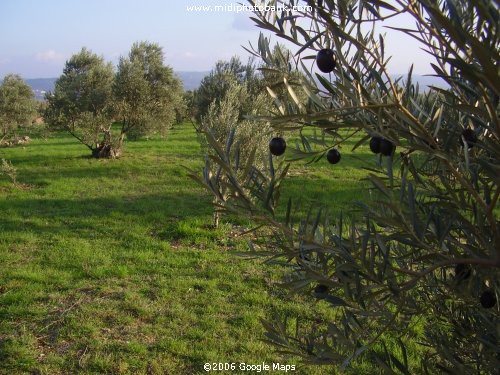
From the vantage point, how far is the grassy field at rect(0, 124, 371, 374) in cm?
538

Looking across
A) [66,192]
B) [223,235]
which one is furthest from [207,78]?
[223,235]

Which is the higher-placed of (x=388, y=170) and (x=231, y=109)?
(x=231, y=109)

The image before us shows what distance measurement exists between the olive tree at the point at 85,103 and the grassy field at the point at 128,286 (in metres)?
5.74

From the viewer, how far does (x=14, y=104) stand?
2362 cm

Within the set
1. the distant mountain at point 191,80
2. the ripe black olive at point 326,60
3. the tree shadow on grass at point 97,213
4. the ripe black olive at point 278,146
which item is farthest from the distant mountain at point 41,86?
the ripe black olive at point 326,60

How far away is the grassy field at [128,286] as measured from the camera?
5375 millimetres

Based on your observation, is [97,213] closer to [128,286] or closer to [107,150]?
[128,286]

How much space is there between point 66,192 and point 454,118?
46.4 ft

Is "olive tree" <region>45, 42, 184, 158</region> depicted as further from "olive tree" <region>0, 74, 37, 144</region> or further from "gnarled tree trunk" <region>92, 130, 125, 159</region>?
"olive tree" <region>0, 74, 37, 144</region>

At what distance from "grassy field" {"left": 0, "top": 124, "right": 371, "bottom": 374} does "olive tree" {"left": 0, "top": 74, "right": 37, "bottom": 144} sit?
36.2ft

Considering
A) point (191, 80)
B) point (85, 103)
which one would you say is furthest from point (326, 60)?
point (191, 80)

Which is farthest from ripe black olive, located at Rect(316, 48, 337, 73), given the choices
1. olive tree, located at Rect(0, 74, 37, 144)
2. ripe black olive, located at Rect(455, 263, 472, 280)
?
olive tree, located at Rect(0, 74, 37, 144)

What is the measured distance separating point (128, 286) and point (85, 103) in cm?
1418

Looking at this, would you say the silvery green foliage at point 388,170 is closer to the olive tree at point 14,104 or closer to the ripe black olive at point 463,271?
the ripe black olive at point 463,271
